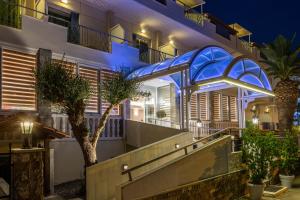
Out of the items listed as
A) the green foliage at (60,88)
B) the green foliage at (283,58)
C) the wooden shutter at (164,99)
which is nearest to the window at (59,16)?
the green foliage at (60,88)

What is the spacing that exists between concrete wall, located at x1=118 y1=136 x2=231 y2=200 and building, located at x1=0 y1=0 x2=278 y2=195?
248 cm

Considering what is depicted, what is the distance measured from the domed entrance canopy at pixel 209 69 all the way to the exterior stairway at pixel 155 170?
Result: 3.51m

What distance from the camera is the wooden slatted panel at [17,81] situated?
11.6m

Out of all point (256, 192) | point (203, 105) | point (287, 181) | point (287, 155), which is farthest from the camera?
point (203, 105)

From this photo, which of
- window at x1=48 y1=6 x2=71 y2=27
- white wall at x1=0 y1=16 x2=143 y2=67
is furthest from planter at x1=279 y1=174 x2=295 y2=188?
window at x1=48 y1=6 x2=71 y2=27

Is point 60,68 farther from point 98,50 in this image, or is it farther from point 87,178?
point 98,50

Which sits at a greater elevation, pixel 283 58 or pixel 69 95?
pixel 283 58

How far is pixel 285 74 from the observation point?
1831cm

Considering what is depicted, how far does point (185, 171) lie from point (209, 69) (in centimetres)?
655

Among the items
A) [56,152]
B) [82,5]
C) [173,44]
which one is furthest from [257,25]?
[56,152]

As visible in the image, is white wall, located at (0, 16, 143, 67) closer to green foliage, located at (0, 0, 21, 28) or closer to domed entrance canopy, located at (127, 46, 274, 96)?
green foliage, located at (0, 0, 21, 28)

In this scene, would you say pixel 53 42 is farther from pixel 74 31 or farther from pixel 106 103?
pixel 106 103

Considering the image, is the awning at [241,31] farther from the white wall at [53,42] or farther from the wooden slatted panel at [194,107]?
the white wall at [53,42]

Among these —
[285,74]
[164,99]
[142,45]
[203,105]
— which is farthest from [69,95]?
[285,74]
